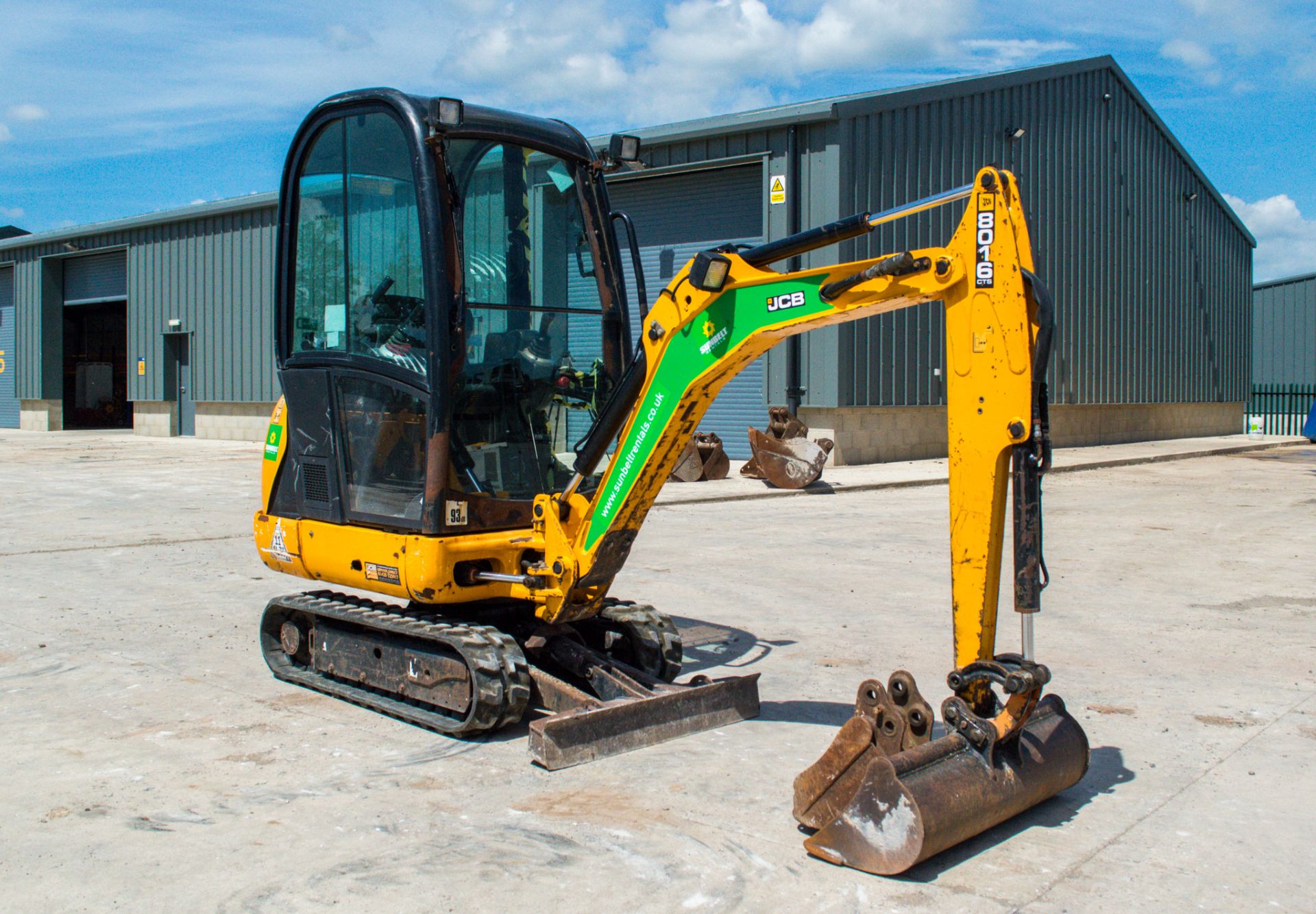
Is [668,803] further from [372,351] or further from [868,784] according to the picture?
[372,351]

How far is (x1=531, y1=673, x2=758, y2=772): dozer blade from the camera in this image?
526 cm

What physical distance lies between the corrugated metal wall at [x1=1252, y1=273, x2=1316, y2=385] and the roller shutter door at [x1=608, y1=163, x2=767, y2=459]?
3218cm

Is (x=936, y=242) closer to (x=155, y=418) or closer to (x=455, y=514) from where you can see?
(x=455, y=514)

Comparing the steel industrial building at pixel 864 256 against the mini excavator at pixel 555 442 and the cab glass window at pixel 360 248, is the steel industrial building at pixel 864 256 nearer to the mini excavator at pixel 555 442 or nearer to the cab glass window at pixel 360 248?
the cab glass window at pixel 360 248

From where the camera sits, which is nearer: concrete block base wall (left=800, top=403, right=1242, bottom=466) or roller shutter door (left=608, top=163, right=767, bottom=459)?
concrete block base wall (left=800, top=403, right=1242, bottom=466)

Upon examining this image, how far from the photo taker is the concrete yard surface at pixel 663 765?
4.09 metres

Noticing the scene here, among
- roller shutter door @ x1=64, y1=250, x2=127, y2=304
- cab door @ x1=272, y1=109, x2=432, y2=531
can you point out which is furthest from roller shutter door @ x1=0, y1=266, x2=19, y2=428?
cab door @ x1=272, y1=109, x2=432, y2=531

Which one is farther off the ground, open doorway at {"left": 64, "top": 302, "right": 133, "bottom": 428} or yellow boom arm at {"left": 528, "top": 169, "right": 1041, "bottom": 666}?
open doorway at {"left": 64, "top": 302, "right": 133, "bottom": 428}

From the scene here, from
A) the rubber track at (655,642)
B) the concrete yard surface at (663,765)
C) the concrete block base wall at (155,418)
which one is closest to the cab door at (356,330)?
the concrete yard surface at (663,765)

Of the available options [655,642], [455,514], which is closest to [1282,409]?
[655,642]

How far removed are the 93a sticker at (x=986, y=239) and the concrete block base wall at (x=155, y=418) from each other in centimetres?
3250

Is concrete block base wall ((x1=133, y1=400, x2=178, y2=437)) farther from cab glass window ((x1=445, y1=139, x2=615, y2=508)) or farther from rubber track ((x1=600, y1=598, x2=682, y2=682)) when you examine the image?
rubber track ((x1=600, y1=598, x2=682, y2=682))

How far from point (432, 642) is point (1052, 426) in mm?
23795

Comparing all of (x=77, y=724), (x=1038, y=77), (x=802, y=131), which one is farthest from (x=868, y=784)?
(x=1038, y=77)
